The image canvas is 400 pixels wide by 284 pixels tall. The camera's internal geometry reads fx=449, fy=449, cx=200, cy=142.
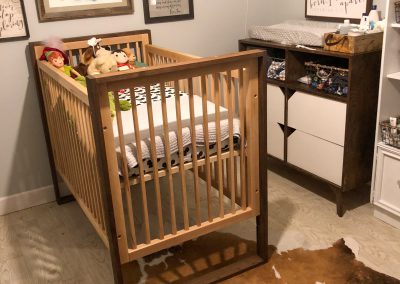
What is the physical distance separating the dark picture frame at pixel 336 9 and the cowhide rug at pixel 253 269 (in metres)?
1.31

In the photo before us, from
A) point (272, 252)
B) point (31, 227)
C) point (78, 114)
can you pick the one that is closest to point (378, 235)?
point (272, 252)

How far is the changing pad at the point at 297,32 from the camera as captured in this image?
2.47m

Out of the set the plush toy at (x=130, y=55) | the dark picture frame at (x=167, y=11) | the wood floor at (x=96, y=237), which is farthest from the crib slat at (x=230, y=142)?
the dark picture frame at (x=167, y=11)

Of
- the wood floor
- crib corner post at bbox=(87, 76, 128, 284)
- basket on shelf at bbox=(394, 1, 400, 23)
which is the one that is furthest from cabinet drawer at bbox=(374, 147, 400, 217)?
crib corner post at bbox=(87, 76, 128, 284)

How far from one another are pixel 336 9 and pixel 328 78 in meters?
0.60

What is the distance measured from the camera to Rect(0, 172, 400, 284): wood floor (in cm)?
214

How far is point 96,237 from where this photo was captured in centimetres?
241

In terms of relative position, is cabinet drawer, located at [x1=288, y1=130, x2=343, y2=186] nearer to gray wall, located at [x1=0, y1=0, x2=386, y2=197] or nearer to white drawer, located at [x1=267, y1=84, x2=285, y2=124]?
white drawer, located at [x1=267, y1=84, x2=285, y2=124]

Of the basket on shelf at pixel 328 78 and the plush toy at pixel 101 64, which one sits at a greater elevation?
the plush toy at pixel 101 64

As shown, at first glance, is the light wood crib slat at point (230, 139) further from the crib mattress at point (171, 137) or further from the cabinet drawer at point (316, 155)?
the cabinet drawer at point (316, 155)

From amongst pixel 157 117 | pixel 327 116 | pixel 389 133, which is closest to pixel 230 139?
pixel 157 117

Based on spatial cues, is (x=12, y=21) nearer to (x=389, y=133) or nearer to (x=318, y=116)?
(x=318, y=116)

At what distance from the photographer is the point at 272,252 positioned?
7.25 ft

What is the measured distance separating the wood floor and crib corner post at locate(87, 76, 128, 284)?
398 mm
